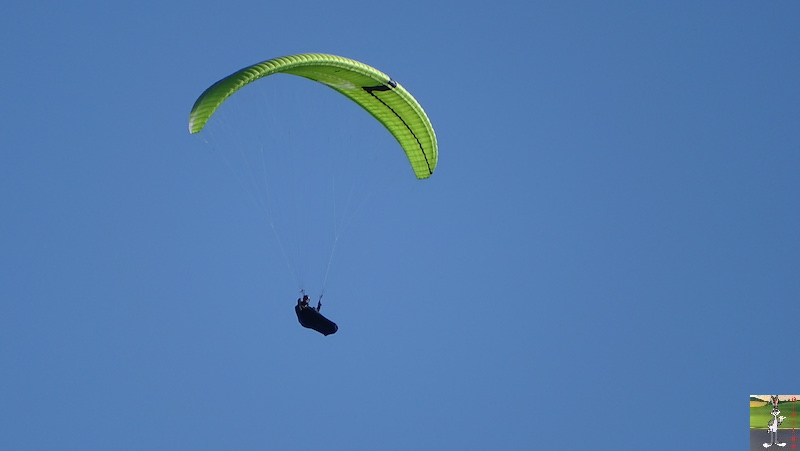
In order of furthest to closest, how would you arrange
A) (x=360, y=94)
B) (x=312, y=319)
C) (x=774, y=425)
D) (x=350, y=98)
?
(x=774, y=425) → (x=350, y=98) → (x=360, y=94) → (x=312, y=319)

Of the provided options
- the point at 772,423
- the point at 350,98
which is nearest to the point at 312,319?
the point at 350,98

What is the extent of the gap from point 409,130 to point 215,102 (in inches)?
264

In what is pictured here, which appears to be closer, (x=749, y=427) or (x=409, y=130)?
(x=409, y=130)

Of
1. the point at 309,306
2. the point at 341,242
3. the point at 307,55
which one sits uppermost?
the point at 341,242

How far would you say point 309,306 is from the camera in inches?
1158

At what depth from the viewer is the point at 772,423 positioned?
34.3m

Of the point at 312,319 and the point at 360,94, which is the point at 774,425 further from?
the point at 360,94

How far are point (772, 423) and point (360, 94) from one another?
13.9 metres

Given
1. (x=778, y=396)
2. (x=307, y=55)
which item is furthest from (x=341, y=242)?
(x=307, y=55)

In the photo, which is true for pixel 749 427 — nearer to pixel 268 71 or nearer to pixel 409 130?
pixel 409 130

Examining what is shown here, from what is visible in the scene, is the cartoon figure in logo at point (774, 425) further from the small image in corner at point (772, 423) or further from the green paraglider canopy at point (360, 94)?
the green paraglider canopy at point (360, 94)

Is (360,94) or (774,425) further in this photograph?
(774,425)

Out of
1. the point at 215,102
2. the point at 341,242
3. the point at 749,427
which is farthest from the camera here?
the point at 341,242

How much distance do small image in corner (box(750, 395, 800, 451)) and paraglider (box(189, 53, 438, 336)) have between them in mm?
10704
